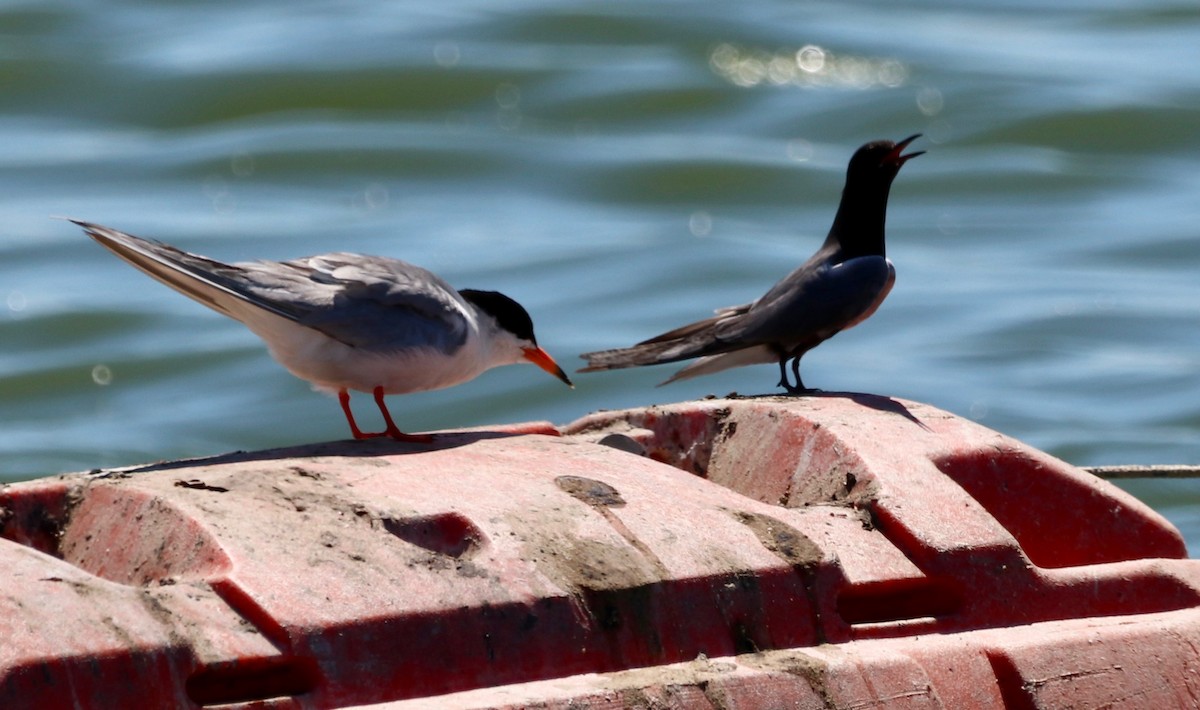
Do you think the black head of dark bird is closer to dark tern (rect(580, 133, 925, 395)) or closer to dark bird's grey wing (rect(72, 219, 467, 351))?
dark tern (rect(580, 133, 925, 395))

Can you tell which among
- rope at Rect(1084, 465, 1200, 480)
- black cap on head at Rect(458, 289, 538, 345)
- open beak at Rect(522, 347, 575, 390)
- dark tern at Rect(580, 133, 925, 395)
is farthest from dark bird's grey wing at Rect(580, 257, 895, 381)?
rope at Rect(1084, 465, 1200, 480)

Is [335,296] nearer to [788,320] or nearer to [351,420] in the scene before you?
[351,420]

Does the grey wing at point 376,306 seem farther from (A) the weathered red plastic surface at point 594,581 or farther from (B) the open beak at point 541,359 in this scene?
(B) the open beak at point 541,359

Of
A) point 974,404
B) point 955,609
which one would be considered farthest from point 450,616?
point 974,404

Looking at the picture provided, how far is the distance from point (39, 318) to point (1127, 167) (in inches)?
390

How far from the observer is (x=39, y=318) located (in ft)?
45.9

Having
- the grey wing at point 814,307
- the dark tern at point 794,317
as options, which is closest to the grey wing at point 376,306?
the dark tern at point 794,317

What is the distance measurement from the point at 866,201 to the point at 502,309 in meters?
1.67

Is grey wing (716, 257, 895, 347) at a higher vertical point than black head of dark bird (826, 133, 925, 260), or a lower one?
lower

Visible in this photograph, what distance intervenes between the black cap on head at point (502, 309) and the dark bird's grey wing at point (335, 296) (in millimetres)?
410

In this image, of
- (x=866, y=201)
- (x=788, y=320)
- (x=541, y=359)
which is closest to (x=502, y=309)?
(x=541, y=359)

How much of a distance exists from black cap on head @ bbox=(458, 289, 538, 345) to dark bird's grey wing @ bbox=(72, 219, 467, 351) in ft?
1.34

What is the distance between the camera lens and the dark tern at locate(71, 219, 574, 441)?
486 centimetres

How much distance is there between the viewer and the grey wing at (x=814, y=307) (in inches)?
251
